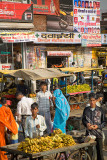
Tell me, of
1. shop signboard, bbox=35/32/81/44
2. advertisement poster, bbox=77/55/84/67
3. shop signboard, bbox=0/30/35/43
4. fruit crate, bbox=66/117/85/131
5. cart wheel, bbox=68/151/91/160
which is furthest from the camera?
advertisement poster, bbox=77/55/84/67

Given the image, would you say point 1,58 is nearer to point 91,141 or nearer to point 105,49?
point 105,49

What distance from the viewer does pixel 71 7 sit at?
31.9 meters

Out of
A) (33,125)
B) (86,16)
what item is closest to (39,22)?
(86,16)

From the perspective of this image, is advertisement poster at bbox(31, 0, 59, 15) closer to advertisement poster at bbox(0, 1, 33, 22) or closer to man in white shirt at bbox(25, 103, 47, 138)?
advertisement poster at bbox(0, 1, 33, 22)

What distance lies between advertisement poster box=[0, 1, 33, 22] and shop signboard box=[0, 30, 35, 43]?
1422 mm

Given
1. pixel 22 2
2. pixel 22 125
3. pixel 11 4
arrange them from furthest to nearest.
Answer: pixel 22 2
pixel 11 4
pixel 22 125

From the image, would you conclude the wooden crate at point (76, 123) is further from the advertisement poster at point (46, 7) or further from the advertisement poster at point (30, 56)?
the advertisement poster at point (46, 7)

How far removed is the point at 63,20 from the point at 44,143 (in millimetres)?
25326

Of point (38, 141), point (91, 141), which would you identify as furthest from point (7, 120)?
point (91, 141)

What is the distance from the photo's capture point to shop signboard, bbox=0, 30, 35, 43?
21828 mm

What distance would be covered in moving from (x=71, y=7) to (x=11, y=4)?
9.38m

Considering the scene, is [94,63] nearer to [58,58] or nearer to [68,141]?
[58,58]

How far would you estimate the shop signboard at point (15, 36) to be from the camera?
21828 mm

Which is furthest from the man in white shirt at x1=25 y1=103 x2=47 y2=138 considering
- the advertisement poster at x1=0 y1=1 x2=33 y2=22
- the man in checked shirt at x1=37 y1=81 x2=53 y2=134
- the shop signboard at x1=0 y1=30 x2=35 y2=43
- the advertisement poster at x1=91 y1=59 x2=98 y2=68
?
the advertisement poster at x1=91 y1=59 x2=98 y2=68
